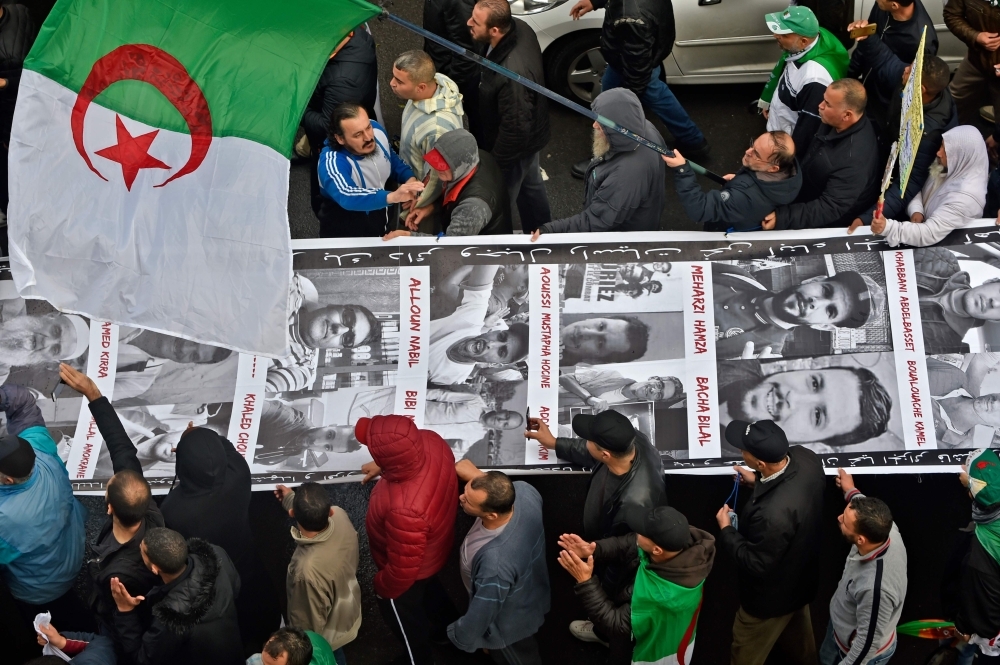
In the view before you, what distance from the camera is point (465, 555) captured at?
15.0 ft

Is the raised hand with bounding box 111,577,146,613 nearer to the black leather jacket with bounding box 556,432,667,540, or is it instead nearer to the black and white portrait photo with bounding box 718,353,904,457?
the black leather jacket with bounding box 556,432,667,540

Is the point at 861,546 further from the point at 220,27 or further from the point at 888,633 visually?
the point at 220,27

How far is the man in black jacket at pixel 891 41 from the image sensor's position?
6438mm

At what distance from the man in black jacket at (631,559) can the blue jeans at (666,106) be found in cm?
380

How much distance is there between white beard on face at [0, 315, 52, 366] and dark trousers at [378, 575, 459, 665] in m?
2.47

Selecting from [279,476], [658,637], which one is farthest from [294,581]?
[658,637]

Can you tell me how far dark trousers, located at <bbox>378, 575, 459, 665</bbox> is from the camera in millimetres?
4980

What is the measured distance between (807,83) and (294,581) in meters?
4.40

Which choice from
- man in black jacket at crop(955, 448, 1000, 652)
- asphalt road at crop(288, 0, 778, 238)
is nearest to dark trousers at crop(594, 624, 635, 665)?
man in black jacket at crop(955, 448, 1000, 652)

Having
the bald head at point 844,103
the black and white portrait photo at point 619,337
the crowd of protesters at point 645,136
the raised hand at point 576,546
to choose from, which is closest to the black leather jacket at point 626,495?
the raised hand at point 576,546

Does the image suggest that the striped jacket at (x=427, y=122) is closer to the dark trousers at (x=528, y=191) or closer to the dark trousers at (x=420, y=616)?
the dark trousers at (x=528, y=191)

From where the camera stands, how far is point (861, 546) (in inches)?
171

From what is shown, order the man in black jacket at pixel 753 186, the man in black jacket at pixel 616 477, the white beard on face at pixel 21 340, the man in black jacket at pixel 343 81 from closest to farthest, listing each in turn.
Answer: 1. the man in black jacket at pixel 616 477
2. the man in black jacket at pixel 753 186
3. the white beard on face at pixel 21 340
4. the man in black jacket at pixel 343 81

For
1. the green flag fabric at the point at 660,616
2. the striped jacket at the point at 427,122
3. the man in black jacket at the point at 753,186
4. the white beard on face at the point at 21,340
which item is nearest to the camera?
the green flag fabric at the point at 660,616
